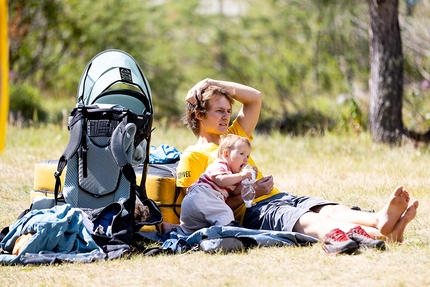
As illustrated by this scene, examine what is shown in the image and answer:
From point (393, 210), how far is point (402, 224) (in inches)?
4.3

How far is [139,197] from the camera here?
464 cm

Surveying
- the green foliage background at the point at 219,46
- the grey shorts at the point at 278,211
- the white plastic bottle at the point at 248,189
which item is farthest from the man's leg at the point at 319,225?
the green foliage background at the point at 219,46

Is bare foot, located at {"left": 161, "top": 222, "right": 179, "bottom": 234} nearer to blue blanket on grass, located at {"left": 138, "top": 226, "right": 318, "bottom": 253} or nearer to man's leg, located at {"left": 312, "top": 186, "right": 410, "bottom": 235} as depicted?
blue blanket on grass, located at {"left": 138, "top": 226, "right": 318, "bottom": 253}

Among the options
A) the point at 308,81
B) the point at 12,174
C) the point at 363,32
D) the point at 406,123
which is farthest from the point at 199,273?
the point at 308,81

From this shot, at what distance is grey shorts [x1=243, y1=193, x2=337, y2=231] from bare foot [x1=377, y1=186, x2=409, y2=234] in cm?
55

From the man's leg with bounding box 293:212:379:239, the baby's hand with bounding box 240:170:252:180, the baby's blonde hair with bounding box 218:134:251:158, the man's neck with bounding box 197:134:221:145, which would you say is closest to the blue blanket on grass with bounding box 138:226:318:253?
the man's leg with bounding box 293:212:379:239

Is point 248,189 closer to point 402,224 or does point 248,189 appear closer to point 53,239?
point 402,224

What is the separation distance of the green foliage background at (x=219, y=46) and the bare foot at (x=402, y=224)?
7.66 m

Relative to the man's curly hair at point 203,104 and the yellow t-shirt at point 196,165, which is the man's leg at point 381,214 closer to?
the yellow t-shirt at point 196,165

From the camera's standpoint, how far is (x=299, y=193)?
20.4ft

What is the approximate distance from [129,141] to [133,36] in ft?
37.4

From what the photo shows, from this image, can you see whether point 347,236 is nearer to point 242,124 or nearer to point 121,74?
point 242,124

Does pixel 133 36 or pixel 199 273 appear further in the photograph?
pixel 133 36

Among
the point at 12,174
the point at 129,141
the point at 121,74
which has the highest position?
the point at 121,74
